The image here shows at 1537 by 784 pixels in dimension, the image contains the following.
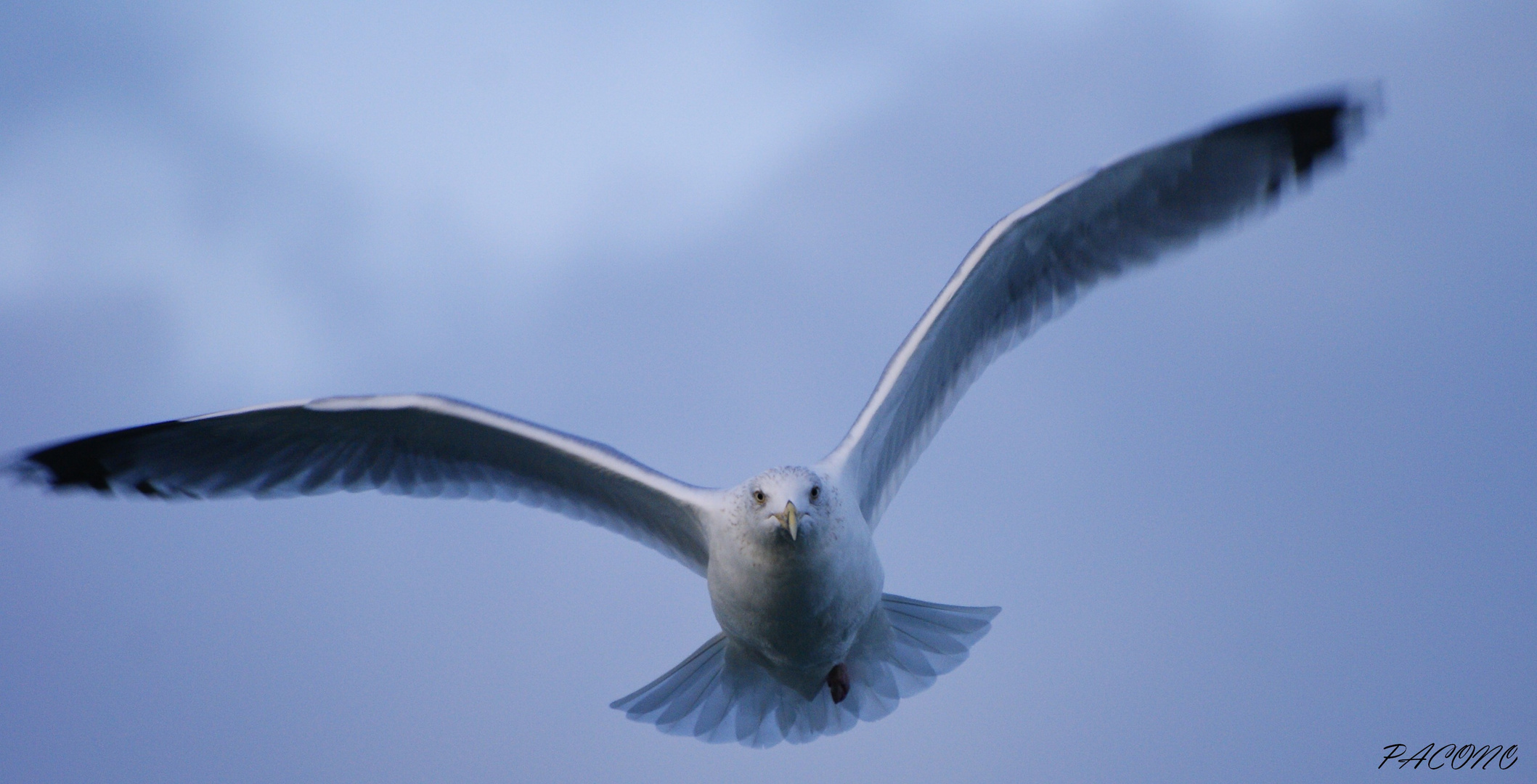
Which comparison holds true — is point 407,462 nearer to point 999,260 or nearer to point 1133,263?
point 999,260

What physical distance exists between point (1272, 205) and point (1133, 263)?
1.42ft

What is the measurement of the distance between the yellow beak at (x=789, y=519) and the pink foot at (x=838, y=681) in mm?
979

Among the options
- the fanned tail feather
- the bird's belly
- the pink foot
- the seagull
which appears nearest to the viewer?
the bird's belly

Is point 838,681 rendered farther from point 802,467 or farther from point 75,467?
point 75,467

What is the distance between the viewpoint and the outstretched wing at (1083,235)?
143 inches

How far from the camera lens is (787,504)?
128 inches

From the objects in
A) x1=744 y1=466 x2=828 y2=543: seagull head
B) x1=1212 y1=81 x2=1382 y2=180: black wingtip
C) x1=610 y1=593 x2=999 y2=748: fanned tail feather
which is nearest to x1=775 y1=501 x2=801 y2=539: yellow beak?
x1=744 y1=466 x2=828 y2=543: seagull head

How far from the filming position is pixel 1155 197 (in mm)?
3758

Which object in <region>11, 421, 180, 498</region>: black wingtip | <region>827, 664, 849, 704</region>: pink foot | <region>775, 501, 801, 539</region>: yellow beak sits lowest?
<region>827, 664, 849, 704</region>: pink foot

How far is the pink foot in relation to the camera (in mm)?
4066

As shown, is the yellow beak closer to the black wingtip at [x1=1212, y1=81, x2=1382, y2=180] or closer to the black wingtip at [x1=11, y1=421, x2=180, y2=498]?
the black wingtip at [x1=1212, y1=81, x2=1382, y2=180]

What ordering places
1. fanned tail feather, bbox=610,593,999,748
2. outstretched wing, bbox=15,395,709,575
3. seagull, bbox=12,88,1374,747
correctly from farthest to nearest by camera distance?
fanned tail feather, bbox=610,593,999,748 → outstretched wing, bbox=15,395,709,575 → seagull, bbox=12,88,1374,747

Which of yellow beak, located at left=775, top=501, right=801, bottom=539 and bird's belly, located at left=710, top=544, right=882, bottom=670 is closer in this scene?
yellow beak, located at left=775, top=501, right=801, bottom=539

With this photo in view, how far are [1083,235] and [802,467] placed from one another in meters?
1.22
